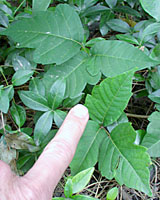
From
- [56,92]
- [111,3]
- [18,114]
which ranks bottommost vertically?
[18,114]

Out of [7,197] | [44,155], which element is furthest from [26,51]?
[7,197]

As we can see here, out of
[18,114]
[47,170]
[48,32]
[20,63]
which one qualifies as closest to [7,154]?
[18,114]

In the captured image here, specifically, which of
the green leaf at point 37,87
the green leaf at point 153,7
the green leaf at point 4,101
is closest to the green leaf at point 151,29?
the green leaf at point 153,7

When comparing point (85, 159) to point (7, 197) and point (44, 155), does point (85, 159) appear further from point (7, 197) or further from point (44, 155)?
point (7, 197)

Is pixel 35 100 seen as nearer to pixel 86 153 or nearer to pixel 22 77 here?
pixel 22 77

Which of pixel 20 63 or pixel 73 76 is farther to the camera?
pixel 20 63

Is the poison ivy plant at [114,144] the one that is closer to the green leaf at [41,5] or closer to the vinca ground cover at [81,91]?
the vinca ground cover at [81,91]
